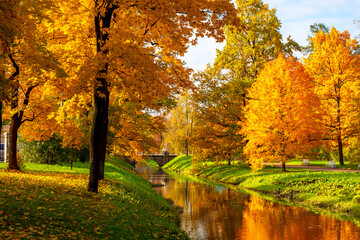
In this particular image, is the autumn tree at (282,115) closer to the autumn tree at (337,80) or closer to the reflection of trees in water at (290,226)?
the autumn tree at (337,80)

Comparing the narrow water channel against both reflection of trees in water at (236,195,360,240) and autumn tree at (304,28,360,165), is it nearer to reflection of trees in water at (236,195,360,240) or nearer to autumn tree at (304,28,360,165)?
reflection of trees in water at (236,195,360,240)

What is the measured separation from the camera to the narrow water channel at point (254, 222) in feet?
49.2

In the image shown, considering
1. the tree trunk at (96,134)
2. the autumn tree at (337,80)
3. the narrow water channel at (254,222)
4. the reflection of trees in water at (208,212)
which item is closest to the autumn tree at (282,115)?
the reflection of trees in water at (208,212)

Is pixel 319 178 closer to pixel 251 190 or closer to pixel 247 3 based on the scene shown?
pixel 251 190

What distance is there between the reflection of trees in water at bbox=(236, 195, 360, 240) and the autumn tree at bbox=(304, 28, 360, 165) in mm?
18733

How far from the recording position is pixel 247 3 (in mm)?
35812

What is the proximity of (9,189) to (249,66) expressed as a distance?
28.2 m

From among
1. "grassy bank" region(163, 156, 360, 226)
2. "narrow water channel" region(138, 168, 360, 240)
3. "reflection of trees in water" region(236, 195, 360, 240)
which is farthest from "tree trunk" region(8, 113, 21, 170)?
"grassy bank" region(163, 156, 360, 226)

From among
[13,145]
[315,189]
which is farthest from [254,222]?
[13,145]

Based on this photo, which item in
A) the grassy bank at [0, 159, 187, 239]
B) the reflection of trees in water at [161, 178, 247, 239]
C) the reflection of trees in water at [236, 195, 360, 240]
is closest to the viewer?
the grassy bank at [0, 159, 187, 239]

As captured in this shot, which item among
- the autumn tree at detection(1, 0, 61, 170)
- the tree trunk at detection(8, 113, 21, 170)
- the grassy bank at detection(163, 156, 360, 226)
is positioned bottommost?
the grassy bank at detection(163, 156, 360, 226)

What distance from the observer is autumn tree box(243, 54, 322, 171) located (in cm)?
2869

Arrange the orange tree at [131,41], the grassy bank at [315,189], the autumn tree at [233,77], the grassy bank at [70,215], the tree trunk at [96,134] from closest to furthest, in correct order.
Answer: the grassy bank at [70,215]
the orange tree at [131,41]
the tree trunk at [96,134]
the grassy bank at [315,189]
the autumn tree at [233,77]

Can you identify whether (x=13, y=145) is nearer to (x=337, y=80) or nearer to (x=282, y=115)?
(x=282, y=115)
